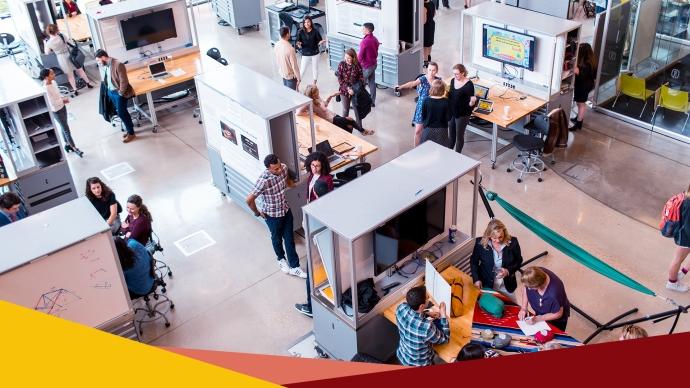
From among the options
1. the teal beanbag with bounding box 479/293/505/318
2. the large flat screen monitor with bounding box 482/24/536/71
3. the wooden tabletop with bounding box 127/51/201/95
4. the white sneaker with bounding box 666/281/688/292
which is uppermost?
the large flat screen monitor with bounding box 482/24/536/71

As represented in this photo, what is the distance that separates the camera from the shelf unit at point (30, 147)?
798 centimetres

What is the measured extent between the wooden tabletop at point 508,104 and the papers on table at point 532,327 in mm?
3799

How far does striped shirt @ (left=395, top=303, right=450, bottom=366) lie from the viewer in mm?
5020

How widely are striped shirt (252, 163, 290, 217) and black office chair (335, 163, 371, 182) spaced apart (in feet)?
3.10

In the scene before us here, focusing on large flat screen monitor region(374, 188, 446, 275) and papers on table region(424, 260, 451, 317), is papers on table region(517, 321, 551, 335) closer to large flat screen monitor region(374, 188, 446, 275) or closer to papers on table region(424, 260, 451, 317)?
papers on table region(424, 260, 451, 317)

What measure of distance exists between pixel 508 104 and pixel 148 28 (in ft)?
19.3

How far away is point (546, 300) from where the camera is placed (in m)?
5.38

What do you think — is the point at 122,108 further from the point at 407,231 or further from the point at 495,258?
the point at 495,258

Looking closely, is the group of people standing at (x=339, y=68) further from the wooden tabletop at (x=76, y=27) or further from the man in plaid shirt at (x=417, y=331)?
the wooden tabletop at (x=76, y=27)

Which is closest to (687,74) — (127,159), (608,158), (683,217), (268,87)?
(608,158)

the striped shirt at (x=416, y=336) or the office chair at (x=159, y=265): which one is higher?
the striped shirt at (x=416, y=336)

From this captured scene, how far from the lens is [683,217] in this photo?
254 inches

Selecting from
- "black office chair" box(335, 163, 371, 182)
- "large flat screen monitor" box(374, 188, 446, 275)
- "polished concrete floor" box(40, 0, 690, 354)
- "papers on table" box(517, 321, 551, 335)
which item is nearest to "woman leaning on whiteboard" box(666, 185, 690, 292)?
"polished concrete floor" box(40, 0, 690, 354)

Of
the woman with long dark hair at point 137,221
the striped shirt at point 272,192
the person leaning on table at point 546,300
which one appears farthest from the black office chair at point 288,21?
the person leaning on table at point 546,300
